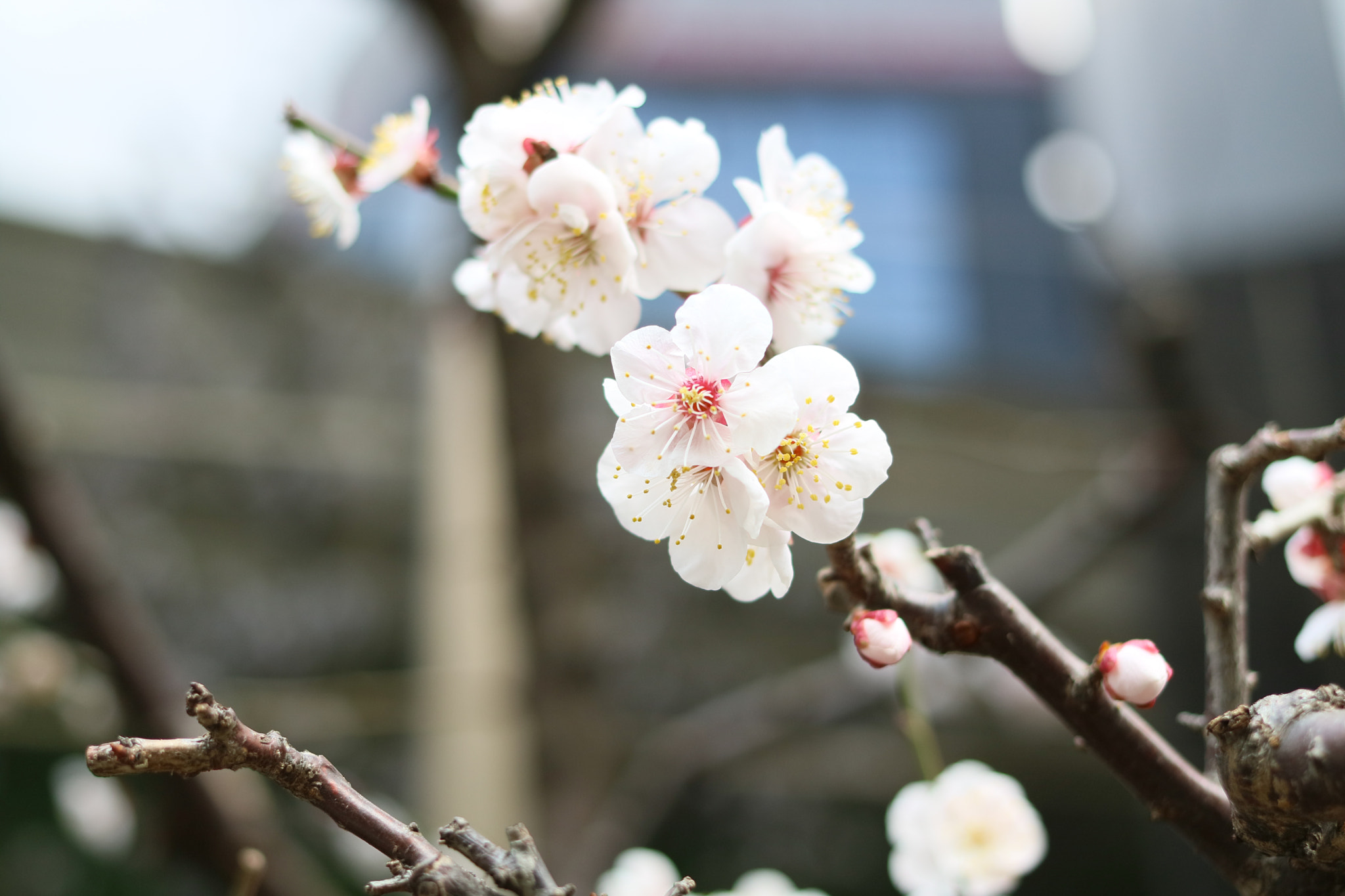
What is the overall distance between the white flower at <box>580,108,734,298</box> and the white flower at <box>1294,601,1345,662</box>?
36cm

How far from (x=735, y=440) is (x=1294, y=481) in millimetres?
348

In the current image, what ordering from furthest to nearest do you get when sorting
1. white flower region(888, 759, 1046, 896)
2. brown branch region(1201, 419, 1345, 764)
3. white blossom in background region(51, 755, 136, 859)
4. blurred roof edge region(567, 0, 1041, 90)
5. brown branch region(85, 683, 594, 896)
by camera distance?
1. blurred roof edge region(567, 0, 1041, 90)
2. white blossom in background region(51, 755, 136, 859)
3. white flower region(888, 759, 1046, 896)
4. brown branch region(1201, 419, 1345, 764)
5. brown branch region(85, 683, 594, 896)

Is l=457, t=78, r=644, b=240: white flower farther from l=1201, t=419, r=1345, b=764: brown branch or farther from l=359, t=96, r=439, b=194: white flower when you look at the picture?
l=1201, t=419, r=1345, b=764: brown branch

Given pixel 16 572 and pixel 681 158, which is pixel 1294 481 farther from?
pixel 16 572

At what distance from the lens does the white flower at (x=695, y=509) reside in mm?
371

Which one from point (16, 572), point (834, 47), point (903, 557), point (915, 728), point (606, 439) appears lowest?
point (915, 728)

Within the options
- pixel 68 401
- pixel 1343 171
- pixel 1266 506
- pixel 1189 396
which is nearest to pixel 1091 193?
pixel 1343 171

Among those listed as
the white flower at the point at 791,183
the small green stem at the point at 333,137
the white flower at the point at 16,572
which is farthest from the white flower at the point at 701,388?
the white flower at the point at 16,572

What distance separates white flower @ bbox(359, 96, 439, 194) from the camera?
0.54 metres

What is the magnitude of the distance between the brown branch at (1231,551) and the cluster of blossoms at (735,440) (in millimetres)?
189

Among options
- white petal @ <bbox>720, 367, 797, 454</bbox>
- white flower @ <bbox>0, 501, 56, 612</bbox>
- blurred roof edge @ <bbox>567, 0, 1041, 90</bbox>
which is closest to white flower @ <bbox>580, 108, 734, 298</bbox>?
white petal @ <bbox>720, 367, 797, 454</bbox>

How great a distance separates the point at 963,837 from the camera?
74 cm

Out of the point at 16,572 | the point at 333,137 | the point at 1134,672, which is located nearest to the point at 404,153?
the point at 333,137

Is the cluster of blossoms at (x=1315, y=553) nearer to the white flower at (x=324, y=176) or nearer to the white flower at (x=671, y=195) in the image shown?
the white flower at (x=671, y=195)
